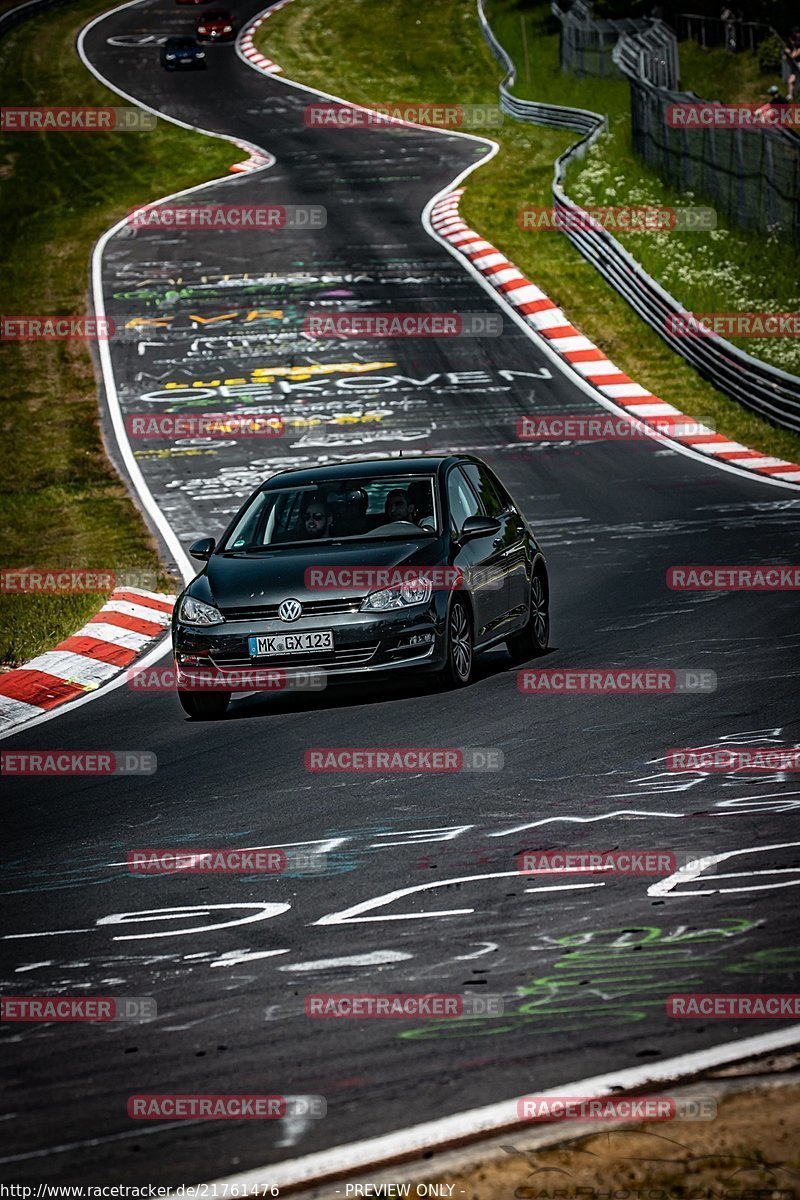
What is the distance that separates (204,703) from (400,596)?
143 centimetres

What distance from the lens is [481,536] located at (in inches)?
483

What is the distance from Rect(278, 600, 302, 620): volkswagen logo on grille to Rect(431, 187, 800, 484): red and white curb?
429 inches

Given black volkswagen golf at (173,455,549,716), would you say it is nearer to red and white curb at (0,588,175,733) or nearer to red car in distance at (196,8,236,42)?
red and white curb at (0,588,175,733)

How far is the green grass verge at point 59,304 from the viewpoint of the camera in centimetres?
1905

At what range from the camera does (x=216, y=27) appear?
70.3 meters

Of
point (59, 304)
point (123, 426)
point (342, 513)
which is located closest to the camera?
point (342, 513)

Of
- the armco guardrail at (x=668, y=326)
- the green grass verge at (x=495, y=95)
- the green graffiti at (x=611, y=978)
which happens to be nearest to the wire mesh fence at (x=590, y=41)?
the green grass verge at (x=495, y=95)

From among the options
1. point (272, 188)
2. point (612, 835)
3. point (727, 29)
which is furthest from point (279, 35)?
point (612, 835)

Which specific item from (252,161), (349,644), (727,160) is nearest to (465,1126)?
(349,644)

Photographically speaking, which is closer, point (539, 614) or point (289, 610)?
point (289, 610)

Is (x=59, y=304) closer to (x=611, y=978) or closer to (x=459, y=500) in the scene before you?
(x=459, y=500)

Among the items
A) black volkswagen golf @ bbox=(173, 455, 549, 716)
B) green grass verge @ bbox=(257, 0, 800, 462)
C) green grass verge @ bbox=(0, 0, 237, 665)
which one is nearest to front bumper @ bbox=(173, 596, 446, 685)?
black volkswagen golf @ bbox=(173, 455, 549, 716)

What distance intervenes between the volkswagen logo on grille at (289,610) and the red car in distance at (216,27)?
63.3 meters

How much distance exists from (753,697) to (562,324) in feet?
70.6
